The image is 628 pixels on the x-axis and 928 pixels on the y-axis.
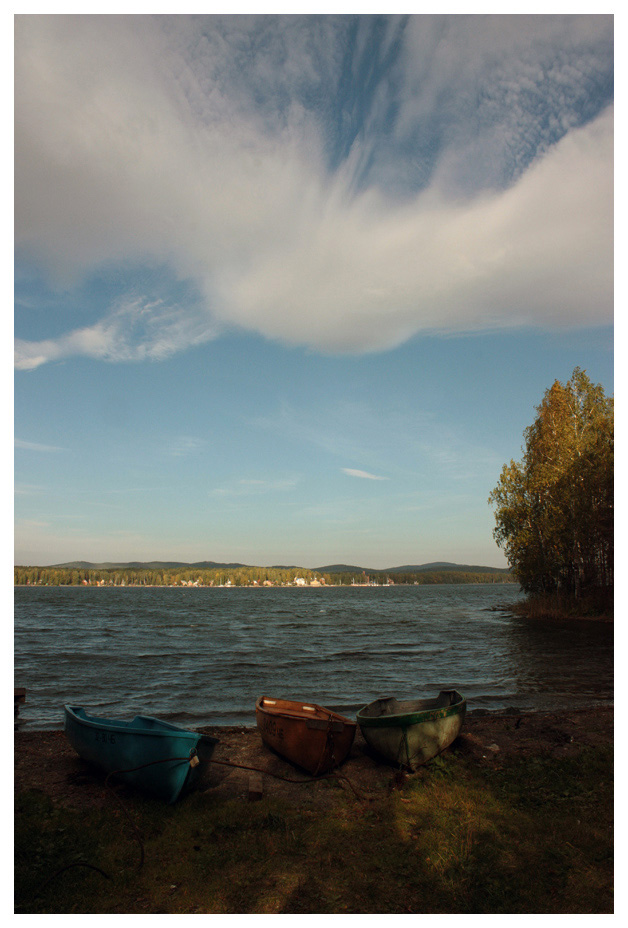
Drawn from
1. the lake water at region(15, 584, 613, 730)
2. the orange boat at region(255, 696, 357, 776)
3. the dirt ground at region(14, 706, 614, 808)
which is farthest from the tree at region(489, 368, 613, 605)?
the orange boat at region(255, 696, 357, 776)

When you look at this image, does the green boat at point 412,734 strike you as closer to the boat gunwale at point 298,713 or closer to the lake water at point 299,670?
the boat gunwale at point 298,713

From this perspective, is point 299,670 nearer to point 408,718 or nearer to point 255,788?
point 408,718

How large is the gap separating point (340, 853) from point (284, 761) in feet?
12.8

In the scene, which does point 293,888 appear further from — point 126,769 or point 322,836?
point 126,769

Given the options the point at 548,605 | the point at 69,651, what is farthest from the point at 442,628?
the point at 69,651

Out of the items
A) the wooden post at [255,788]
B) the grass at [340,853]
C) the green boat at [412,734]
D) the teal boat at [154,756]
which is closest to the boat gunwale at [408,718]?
the green boat at [412,734]

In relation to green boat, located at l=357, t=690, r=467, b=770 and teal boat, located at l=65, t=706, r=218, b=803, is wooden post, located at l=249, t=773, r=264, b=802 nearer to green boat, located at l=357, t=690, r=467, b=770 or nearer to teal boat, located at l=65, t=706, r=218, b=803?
teal boat, located at l=65, t=706, r=218, b=803

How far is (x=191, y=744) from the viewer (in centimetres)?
818

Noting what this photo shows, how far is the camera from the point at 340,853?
247 inches

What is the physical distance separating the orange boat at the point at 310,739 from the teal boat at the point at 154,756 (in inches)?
58.6

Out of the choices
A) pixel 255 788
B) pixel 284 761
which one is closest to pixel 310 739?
pixel 284 761

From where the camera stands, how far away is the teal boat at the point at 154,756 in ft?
26.5

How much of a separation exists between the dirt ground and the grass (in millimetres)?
550

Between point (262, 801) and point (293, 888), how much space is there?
9.07 ft
